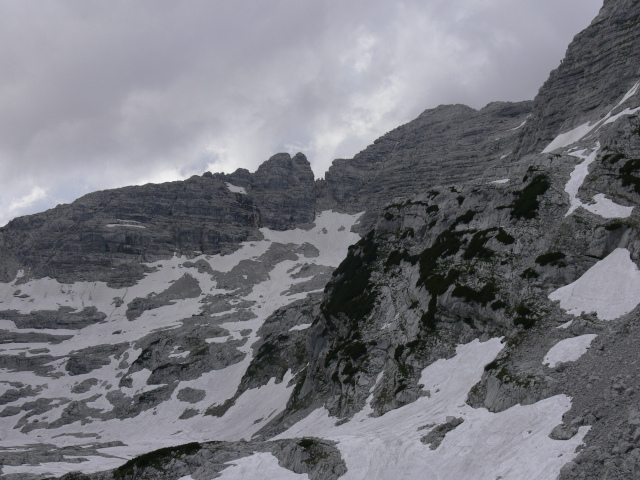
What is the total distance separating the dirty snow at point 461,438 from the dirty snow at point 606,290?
6.44 m

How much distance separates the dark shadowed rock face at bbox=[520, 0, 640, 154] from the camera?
97062 millimetres

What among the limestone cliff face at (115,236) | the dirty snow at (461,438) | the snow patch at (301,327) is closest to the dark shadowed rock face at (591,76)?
the snow patch at (301,327)

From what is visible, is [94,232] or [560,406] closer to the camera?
[560,406]

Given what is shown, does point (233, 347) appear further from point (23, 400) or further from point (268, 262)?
point (268, 262)

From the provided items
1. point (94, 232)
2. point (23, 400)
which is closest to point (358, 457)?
point (23, 400)

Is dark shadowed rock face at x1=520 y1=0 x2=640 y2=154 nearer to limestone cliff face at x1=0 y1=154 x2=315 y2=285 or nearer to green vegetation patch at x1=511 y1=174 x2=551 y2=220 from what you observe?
green vegetation patch at x1=511 y1=174 x2=551 y2=220

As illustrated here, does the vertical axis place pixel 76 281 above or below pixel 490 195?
above

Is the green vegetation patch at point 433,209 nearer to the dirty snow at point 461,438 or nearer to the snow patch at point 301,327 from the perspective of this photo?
the dirty snow at point 461,438

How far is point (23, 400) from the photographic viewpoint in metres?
115

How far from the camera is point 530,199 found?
55.6 metres

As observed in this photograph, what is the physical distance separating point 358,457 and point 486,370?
10.4 m

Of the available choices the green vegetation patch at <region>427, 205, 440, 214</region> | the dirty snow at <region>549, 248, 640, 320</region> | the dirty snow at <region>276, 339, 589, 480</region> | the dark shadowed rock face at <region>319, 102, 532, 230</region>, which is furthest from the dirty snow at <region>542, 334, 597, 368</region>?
A: the dark shadowed rock face at <region>319, 102, 532, 230</region>

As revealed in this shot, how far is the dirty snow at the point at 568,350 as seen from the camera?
3075cm

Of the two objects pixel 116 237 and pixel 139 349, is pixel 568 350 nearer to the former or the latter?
pixel 139 349
